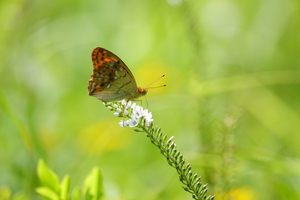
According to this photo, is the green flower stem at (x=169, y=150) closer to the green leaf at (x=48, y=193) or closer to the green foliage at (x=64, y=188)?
the green foliage at (x=64, y=188)

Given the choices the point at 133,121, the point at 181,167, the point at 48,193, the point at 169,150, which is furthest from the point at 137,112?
the point at 48,193

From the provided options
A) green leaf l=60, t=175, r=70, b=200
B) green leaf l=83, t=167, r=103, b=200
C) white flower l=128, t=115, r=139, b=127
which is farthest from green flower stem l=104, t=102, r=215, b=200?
green leaf l=60, t=175, r=70, b=200

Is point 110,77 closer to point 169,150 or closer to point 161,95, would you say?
point 169,150

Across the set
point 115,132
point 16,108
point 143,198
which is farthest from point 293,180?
point 16,108

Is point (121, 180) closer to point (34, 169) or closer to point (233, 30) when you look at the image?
point (34, 169)

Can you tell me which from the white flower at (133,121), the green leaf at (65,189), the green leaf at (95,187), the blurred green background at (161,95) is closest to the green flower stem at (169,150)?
the white flower at (133,121)

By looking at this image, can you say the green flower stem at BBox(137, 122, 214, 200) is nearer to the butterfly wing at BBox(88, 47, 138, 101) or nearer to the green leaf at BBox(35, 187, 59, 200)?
the green leaf at BBox(35, 187, 59, 200)
